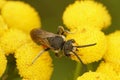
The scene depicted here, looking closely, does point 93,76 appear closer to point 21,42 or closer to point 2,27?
point 21,42

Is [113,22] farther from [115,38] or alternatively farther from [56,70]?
[115,38]

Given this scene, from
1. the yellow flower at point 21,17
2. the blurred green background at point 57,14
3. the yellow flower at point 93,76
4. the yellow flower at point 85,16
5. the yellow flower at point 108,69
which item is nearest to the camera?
the yellow flower at point 93,76

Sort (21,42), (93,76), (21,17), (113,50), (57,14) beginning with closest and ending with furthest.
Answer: (93,76) → (113,50) → (21,42) → (21,17) → (57,14)

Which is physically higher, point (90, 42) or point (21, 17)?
point (21, 17)

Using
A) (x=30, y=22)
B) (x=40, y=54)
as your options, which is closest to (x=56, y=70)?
(x=30, y=22)

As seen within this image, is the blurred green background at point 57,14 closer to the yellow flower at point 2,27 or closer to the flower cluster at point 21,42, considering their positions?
the flower cluster at point 21,42

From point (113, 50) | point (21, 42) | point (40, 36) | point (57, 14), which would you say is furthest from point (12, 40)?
point (57, 14)

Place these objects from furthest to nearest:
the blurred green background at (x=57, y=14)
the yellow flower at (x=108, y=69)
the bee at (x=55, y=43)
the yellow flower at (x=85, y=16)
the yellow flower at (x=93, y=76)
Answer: the blurred green background at (x=57, y=14)
the yellow flower at (x=85, y=16)
the bee at (x=55, y=43)
the yellow flower at (x=108, y=69)
the yellow flower at (x=93, y=76)

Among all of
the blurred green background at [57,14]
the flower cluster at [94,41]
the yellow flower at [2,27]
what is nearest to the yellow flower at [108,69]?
the flower cluster at [94,41]
